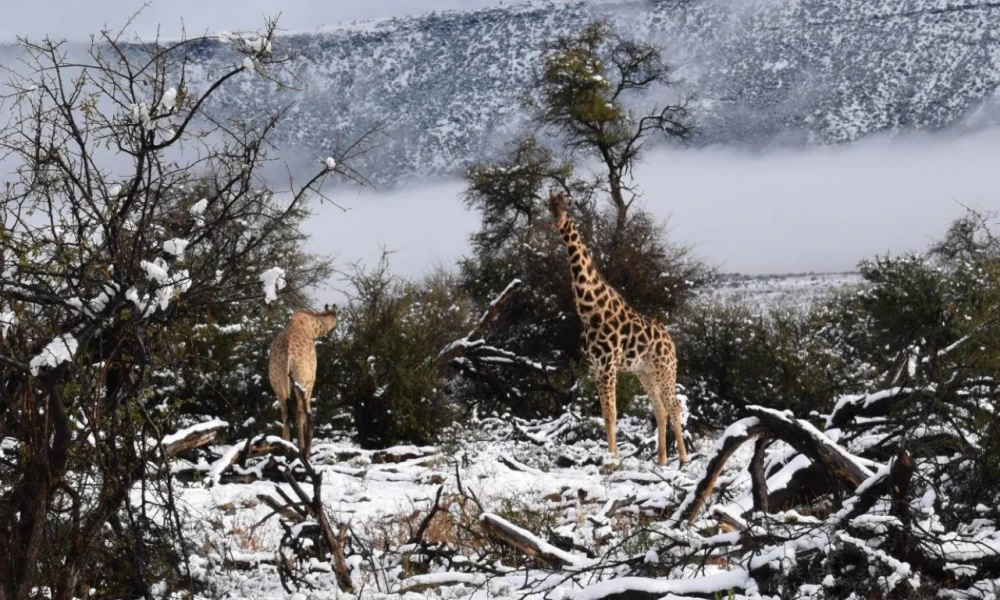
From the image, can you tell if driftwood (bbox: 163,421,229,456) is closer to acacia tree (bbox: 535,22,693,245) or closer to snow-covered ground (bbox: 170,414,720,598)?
snow-covered ground (bbox: 170,414,720,598)

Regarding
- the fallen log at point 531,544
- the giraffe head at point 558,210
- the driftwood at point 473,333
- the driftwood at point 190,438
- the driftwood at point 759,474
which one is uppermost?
the giraffe head at point 558,210

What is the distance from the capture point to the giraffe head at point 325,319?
1264 centimetres

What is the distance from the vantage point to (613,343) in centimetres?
1123

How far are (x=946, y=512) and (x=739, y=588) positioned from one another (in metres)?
1.15

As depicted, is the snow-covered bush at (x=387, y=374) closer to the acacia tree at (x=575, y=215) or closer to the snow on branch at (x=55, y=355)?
the acacia tree at (x=575, y=215)

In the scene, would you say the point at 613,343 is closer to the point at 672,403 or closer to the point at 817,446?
the point at 672,403

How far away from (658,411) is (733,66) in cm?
4464

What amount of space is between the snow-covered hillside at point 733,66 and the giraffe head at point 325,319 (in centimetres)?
3338

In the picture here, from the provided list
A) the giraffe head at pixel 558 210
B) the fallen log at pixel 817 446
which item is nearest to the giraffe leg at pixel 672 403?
the giraffe head at pixel 558 210

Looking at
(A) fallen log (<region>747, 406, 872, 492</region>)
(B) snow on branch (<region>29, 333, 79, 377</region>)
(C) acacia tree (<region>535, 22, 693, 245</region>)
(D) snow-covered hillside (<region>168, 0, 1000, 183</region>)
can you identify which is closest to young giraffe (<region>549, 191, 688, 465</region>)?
(A) fallen log (<region>747, 406, 872, 492</region>)

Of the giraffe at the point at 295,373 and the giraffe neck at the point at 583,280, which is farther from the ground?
the giraffe neck at the point at 583,280

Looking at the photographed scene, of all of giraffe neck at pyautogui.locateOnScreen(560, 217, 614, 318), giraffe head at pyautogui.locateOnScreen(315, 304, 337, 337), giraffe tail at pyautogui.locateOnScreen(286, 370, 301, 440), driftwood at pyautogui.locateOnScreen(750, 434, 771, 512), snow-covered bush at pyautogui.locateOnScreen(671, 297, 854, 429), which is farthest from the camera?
snow-covered bush at pyautogui.locateOnScreen(671, 297, 854, 429)

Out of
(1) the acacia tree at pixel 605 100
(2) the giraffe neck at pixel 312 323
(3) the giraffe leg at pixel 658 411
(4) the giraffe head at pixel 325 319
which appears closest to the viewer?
(3) the giraffe leg at pixel 658 411

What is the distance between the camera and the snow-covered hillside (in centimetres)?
4984
